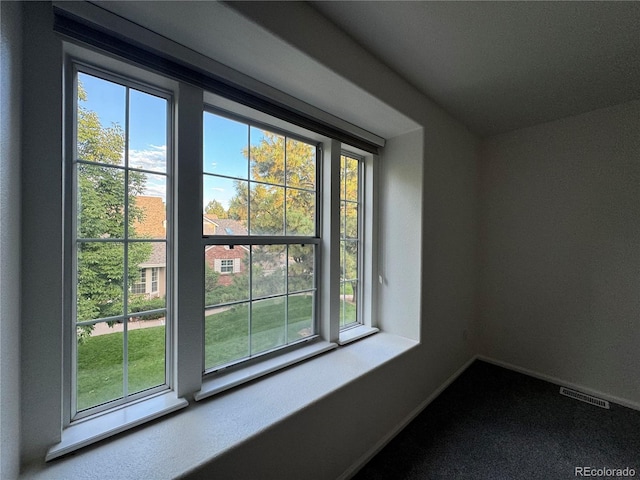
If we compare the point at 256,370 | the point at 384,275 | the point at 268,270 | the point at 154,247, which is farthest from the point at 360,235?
the point at 154,247

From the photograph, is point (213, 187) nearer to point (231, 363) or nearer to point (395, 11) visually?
point (231, 363)

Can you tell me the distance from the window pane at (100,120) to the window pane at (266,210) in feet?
2.22

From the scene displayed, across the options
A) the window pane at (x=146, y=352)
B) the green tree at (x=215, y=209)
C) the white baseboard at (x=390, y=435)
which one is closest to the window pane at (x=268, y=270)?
the green tree at (x=215, y=209)

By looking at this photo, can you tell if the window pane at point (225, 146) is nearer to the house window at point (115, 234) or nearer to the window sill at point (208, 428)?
the house window at point (115, 234)

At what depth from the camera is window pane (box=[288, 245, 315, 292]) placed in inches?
72.1

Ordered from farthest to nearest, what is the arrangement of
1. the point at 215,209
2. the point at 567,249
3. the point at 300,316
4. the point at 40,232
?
the point at 567,249 → the point at 300,316 → the point at 215,209 → the point at 40,232

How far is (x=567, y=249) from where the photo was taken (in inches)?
95.4

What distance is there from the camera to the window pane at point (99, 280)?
1081 millimetres

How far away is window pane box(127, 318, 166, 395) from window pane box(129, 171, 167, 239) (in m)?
0.40

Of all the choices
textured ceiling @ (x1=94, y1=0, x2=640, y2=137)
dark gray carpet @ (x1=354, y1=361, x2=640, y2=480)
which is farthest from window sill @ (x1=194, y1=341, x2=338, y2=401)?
textured ceiling @ (x1=94, y1=0, x2=640, y2=137)

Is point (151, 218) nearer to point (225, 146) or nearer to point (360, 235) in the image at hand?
point (225, 146)

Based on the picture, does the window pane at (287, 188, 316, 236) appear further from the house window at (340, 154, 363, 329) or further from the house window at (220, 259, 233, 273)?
the house window at (220, 259, 233, 273)

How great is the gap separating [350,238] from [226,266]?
1124 millimetres

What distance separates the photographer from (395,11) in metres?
1.26
